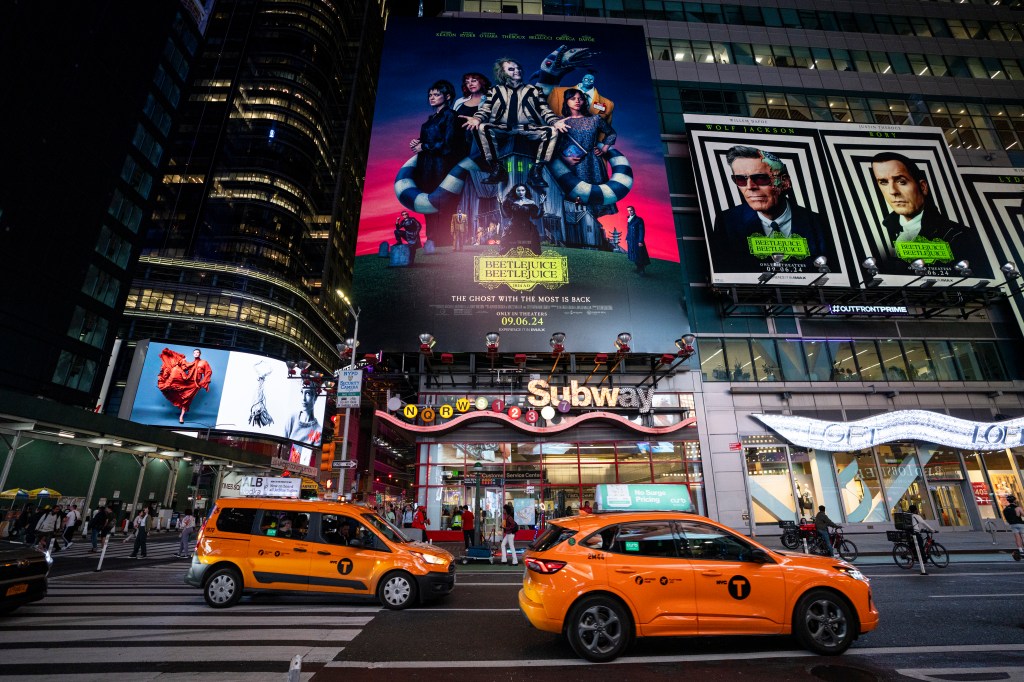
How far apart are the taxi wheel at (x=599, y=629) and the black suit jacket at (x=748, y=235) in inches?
884

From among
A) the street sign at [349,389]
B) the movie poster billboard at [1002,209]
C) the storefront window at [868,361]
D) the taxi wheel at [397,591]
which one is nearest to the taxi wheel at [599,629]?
the taxi wheel at [397,591]

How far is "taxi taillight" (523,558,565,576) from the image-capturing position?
233 inches

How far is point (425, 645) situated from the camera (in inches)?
251

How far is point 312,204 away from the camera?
8419cm

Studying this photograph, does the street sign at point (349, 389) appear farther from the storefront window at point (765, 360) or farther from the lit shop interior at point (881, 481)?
the storefront window at point (765, 360)

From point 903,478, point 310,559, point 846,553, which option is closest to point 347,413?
point 310,559

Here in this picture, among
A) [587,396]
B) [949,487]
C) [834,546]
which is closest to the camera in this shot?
[834,546]

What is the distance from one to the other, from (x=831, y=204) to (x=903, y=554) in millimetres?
20788

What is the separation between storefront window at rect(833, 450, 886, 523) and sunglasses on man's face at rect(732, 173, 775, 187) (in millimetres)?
15766

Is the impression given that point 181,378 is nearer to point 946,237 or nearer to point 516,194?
point 516,194

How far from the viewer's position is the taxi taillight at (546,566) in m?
5.91

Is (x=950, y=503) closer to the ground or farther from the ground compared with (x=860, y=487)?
closer to the ground

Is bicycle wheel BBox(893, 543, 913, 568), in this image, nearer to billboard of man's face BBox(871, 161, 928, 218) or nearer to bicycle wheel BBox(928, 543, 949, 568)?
bicycle wheel BBox(928, 543, 949, 568)

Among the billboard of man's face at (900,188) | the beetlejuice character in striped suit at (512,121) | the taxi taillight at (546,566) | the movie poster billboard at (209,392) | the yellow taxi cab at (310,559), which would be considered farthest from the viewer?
the movie poster billboard at (209,392)
